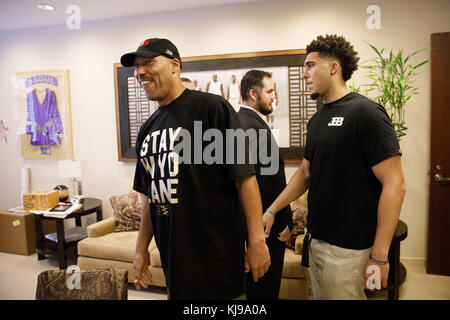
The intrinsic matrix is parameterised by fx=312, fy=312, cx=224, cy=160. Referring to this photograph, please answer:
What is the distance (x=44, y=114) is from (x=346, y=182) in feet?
12.6

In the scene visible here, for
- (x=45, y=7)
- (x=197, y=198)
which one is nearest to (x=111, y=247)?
(x=197, y=198)

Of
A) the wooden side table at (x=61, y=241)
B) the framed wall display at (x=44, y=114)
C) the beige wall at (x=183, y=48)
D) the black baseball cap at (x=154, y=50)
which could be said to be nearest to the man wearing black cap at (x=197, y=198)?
the black baseball cap at (x=154, y=50)

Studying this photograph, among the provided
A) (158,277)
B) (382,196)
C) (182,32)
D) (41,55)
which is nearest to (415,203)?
(382,196)

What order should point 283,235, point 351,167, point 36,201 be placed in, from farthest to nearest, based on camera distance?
point 36,201, point 283,235, point 351,167

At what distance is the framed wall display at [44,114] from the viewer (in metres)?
3.80

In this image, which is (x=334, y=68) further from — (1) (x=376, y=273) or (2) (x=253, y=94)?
(1) (x=376, y=273)

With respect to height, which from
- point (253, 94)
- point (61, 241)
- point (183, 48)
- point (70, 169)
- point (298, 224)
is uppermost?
point (183, 48)

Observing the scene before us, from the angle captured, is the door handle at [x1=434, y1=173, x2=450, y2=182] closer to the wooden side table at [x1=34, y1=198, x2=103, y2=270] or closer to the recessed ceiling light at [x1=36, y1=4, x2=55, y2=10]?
the wooden side table at [x1=34, y1=198, x2=103, y2=270]

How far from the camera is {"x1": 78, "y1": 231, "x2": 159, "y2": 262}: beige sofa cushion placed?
275 centimetres

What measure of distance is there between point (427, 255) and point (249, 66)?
8.11ft

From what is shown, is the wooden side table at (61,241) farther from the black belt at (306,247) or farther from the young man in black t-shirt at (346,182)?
the young man in black t-shirt at (346,182)

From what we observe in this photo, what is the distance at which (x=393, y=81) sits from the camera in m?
2.77

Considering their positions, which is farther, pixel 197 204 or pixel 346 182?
pixel 346 182

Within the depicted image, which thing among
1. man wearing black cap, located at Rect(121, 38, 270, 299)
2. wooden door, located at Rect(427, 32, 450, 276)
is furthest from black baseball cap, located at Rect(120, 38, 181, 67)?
wooden door, located at Rect(427, 32, 450, 276)
